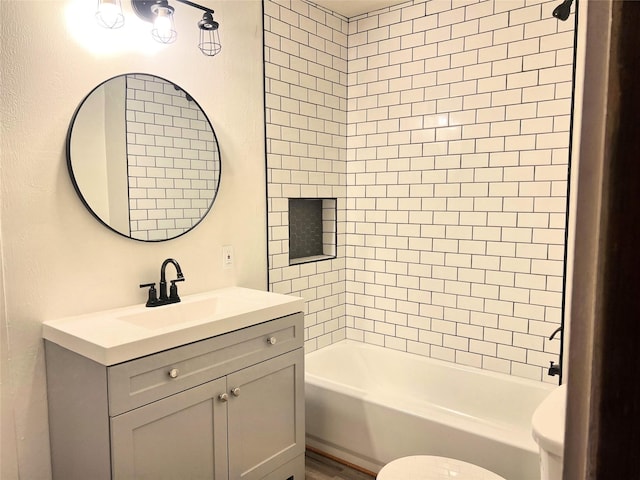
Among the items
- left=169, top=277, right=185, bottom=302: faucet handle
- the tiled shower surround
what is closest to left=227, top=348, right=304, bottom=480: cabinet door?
left=169, top=277, right=185, bottom=302: faucet handle

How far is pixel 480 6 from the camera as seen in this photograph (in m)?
2.76

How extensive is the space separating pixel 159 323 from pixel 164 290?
162mm

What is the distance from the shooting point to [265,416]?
7.14 feet

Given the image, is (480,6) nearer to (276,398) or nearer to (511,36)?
(511,36)

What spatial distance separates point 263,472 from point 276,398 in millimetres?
337

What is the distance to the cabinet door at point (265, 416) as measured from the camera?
204 cm

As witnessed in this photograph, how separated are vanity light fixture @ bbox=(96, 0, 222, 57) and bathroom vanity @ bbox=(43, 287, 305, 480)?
1249 mm

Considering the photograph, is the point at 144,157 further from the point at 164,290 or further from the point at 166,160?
the point at 164,290

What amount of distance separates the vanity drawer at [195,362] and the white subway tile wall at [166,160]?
670 mm

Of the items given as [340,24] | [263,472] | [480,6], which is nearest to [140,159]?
[263,472]

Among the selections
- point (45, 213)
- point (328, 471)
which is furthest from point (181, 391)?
point (328, 471)

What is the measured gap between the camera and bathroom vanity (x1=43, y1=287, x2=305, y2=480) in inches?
64.6

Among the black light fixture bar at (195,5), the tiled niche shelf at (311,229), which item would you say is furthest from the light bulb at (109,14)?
the tiled niche shelf at (311,229)

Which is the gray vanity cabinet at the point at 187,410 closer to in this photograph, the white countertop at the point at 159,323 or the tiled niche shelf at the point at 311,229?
the white countertop at the point at 159,323
